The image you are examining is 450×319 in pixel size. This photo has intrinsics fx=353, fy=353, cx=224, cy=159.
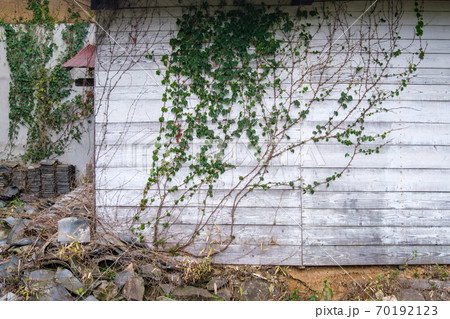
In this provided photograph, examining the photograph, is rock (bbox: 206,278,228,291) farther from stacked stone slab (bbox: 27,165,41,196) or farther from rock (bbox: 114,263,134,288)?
stacked stone slab (bbox: 27,165,41,196)

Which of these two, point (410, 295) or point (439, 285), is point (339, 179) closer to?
point (410, 295)

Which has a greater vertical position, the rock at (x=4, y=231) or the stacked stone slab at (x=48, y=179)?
the stacked stone slab at (x=48, y=179)

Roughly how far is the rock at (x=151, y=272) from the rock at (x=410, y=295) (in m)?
2.27

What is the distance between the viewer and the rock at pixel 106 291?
303 cm

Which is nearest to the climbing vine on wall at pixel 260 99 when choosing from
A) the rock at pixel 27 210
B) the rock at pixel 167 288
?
the rock at pixel 167 288

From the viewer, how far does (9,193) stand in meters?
6.00

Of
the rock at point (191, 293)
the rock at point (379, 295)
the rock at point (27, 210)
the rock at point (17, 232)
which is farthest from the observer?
the rock at point (27, 210)

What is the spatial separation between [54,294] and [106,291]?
0.41 meters

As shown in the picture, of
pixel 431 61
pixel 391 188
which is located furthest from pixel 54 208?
pixel 431 61

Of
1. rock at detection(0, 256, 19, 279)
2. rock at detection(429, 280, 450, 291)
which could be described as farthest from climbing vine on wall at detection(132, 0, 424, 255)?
rock at detection(429, 280, 450, 291)

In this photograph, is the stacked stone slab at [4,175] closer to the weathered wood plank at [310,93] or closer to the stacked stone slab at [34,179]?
the stacked stone slab at [34,179]

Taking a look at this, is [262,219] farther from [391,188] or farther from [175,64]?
[175,64]

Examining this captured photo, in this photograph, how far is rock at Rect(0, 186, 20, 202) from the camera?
5.93 meters

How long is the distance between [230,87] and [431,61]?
2079 mm
